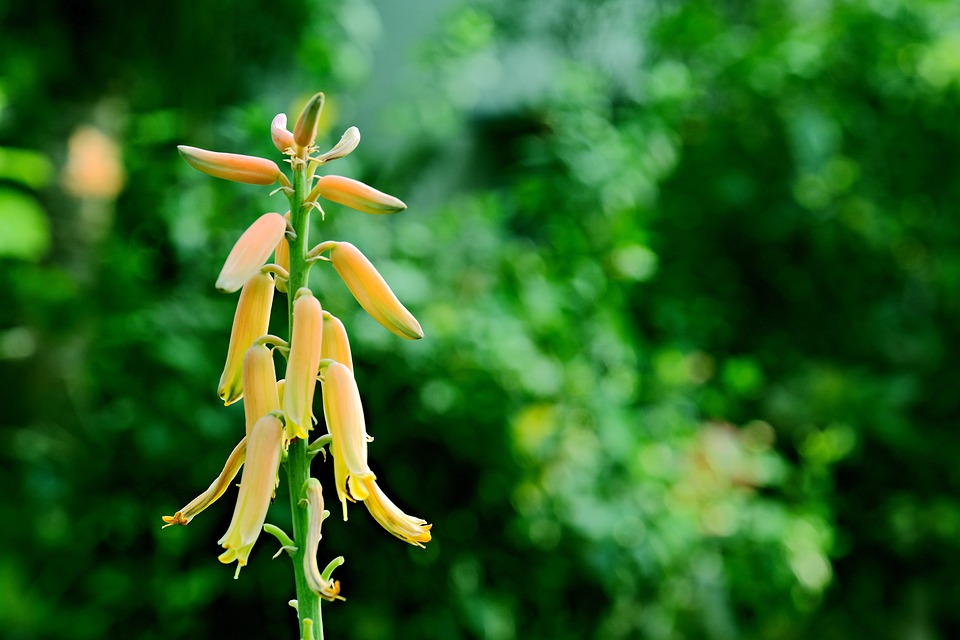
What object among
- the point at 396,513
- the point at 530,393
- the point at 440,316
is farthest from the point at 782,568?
the point at 396,513

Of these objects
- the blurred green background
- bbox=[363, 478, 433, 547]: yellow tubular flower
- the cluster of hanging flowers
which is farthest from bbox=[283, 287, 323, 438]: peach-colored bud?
the blurred green background

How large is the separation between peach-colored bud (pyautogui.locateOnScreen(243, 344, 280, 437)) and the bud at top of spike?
0.22 meters

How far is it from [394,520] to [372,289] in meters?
0.25

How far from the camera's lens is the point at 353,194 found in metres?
1.00

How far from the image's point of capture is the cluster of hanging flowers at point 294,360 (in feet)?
3.01

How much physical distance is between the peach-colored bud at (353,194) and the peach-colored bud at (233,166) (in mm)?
53

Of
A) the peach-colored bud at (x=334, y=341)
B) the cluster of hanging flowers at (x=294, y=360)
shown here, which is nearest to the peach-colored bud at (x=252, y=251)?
the cluster of hanging flowers at (x=294, y=360)

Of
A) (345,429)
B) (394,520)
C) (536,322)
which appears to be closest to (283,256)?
(345,429)

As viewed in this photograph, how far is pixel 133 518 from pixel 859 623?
12.7 feet

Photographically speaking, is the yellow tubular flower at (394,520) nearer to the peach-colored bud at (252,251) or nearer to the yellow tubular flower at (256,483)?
the yellow tubular flower at (256,483)

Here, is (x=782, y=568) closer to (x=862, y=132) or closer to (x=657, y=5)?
(x=862, y=132)

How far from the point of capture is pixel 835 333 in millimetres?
5223

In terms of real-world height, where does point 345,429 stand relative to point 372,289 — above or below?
below

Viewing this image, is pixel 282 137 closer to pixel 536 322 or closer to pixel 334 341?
pixel 334 341
